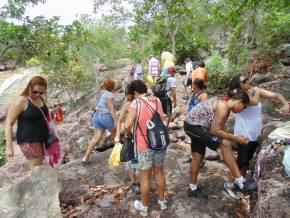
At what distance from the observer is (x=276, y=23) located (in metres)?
14.3

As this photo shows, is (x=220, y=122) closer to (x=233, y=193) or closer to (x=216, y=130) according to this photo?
(x=216, y=130)

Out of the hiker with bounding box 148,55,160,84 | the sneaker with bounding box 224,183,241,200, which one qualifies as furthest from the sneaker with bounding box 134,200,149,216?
the hiker with bounding box 148,55,160,84

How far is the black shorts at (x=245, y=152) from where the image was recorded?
15.4 feet

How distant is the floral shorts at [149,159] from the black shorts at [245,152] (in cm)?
111

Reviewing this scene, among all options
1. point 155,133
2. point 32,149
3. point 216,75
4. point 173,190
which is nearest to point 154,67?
point 216,75

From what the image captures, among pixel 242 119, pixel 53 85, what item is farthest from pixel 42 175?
pixel 53 85

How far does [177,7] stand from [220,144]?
38.3 ft

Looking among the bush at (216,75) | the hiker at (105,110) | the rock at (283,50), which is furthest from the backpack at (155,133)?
the rock at (283,50)

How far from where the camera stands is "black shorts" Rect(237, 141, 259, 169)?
4707 mm

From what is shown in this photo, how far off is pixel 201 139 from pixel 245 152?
0.67 m

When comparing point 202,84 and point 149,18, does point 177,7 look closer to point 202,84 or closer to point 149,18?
point 149,18

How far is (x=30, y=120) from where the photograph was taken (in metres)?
4.52

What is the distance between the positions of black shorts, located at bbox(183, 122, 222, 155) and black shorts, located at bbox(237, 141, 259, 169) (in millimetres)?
455

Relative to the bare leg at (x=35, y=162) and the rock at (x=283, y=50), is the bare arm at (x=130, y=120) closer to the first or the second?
the bare leg at (x=35, y=162)
